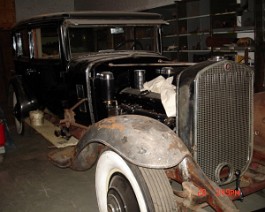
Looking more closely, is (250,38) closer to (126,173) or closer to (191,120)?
(191,120)

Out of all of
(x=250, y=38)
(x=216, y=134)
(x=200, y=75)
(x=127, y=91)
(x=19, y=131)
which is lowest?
(x=19, y=131)

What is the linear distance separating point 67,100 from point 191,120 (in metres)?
1.94

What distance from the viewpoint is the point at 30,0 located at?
10.0m

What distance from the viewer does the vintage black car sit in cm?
191

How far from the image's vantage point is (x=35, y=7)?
10.1 meters

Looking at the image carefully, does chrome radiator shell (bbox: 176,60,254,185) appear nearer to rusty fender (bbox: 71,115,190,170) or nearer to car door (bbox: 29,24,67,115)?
rusty fender (bbox: 71,115,190,170)

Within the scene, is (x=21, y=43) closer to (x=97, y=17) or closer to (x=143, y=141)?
(x=97, y=17)

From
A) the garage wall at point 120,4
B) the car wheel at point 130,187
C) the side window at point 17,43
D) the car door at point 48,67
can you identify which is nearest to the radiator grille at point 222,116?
the car wheel at point 130,187

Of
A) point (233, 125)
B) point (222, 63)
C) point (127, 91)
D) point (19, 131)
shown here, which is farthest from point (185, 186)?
point (19, 131)

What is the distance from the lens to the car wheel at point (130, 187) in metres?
1.86

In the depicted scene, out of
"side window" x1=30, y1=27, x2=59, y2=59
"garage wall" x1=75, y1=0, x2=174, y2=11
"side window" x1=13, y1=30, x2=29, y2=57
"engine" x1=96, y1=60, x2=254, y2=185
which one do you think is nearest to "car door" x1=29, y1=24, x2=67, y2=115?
"side window" x1=30, y1=27, x2=59, y2=59

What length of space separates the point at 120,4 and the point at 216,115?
7.80 meters

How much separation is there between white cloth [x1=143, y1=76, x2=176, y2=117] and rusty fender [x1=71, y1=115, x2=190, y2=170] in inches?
12.5

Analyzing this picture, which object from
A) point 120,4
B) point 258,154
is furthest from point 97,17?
point 120,4
